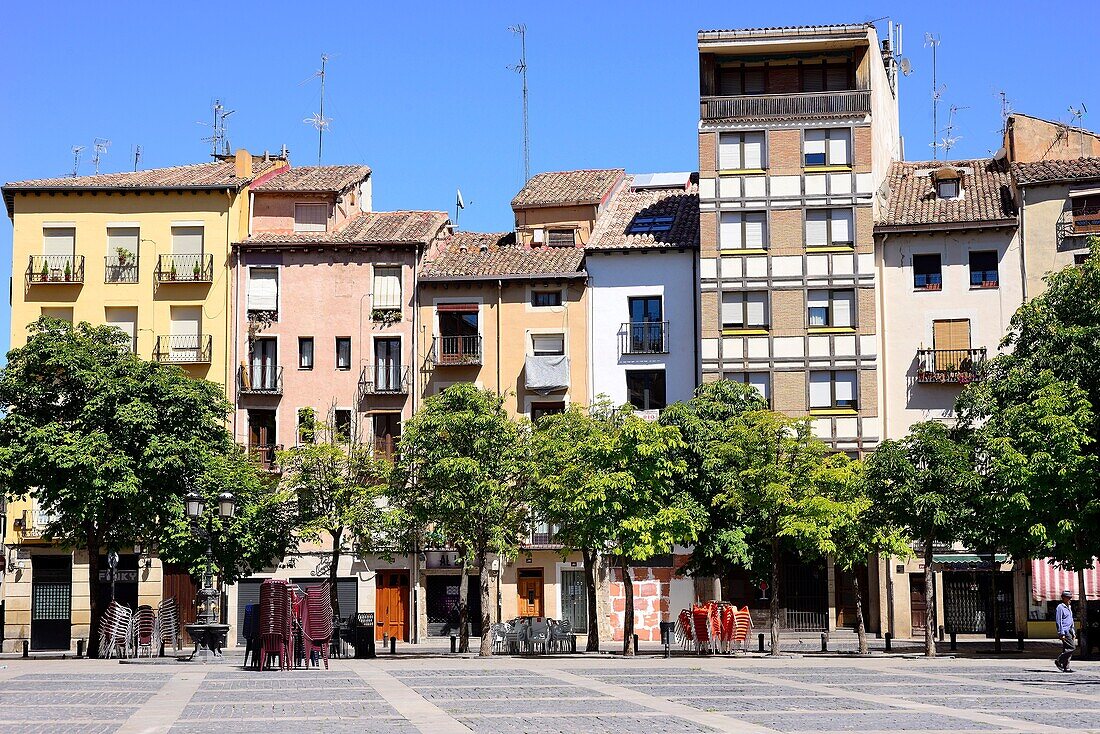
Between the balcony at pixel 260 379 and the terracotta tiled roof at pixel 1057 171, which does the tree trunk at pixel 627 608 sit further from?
the terracotta tiled roof at pixel 1057 171

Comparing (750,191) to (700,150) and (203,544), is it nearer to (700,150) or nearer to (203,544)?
(700,150)

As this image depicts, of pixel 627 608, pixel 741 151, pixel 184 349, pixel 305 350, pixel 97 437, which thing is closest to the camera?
pixel 627 608

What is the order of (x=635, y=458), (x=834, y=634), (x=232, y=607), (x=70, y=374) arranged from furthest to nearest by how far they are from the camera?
1. (x=232, y=607)
2. (x=834, y=634)
3. (x=70, y=374)
4. (x=635, y=458)

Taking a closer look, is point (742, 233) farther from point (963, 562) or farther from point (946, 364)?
point (963, 562)

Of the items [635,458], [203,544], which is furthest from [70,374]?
[635,458]

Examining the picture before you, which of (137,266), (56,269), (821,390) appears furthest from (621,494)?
(56,269)

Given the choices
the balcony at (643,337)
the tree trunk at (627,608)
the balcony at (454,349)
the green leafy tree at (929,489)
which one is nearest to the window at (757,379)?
the balcony at (643,337)

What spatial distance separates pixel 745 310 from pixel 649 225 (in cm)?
632

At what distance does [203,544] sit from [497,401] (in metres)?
9.44

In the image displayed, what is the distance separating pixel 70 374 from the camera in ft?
148

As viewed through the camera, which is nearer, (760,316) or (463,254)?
(760,316)

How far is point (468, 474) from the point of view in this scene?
43594 mm

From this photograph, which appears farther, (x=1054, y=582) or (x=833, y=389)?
(x=833, y=389)

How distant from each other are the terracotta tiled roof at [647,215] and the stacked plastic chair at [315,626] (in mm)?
26174
